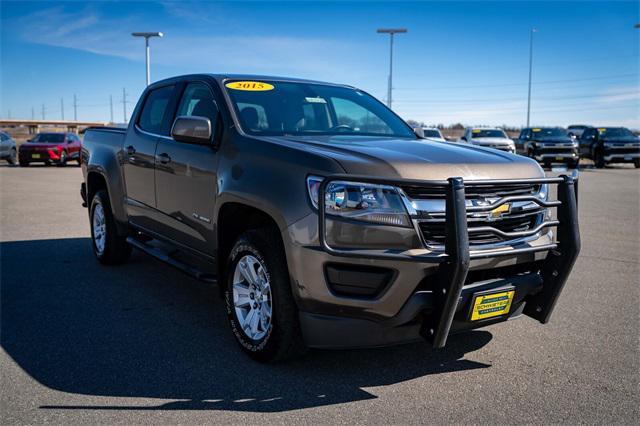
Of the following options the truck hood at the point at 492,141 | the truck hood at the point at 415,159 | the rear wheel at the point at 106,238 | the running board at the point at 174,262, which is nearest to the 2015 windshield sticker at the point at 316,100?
the truck hood at the point at 415,159

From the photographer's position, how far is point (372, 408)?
3.25 m

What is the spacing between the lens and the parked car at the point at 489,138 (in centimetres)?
2548

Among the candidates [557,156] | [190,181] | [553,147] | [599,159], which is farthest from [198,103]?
[599,159]

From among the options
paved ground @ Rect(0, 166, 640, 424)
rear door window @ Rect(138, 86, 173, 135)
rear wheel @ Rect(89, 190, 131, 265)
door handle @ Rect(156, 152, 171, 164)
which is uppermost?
rear door window @ Rect(138, 86, 173, 135)

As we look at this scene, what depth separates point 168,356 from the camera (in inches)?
156

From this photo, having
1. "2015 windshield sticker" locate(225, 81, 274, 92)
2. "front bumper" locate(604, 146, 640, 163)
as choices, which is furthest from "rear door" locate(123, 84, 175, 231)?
"front bumper" locate(604, 146, 640, 163)

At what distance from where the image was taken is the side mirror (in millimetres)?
4191

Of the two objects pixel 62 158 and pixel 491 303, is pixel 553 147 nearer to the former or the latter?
pixel 62 158

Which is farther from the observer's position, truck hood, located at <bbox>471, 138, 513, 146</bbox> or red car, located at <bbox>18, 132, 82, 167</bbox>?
truck hood, located at <bbox>471, 138, 513, 146</bbox>

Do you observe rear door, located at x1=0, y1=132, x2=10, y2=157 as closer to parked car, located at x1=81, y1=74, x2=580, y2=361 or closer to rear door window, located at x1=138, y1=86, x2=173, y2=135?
rear door window, located at x1=138, y1=86, x2=173, y2=135

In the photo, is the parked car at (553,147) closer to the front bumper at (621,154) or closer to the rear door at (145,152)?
the front bumper at (621,154)

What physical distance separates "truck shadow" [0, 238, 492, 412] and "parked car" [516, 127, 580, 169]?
21.9 m

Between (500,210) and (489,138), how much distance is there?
23.9 metres

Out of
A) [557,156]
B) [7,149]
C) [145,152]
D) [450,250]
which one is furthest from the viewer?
[7,149]
